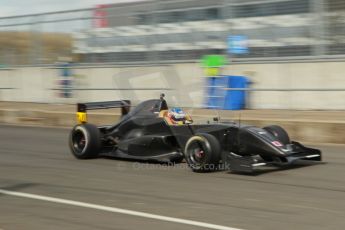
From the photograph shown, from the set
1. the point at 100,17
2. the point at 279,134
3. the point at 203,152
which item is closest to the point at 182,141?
the point at 203,152

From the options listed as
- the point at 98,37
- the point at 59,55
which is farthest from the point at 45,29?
the point at 98,37

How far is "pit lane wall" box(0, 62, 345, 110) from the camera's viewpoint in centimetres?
1492

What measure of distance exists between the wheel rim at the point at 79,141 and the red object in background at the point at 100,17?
10.3 metres

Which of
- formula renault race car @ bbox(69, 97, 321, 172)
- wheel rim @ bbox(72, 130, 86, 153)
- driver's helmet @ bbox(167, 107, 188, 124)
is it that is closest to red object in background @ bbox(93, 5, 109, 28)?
formula renault race car @ bbox(69, 97, 321, 172)

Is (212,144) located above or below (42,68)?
below

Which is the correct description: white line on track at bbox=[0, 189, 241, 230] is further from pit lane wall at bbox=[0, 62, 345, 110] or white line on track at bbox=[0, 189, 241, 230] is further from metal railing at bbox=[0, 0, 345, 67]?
metal railing at bbox=[0, 0, 345, 67]

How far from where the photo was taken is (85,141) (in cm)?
1009

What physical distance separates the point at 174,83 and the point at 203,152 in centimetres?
541

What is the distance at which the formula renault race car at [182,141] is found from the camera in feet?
27.0

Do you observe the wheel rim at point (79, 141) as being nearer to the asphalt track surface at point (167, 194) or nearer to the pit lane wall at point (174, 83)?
the asphalt track surface at point (167, 194)

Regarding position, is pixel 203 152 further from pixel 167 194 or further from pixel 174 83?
pixel 174 83

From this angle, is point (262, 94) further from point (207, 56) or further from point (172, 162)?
point (172, 162)

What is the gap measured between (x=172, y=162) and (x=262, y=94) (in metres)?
7.41

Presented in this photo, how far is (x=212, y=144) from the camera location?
8219 mm
